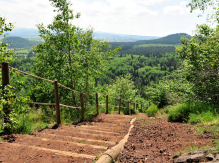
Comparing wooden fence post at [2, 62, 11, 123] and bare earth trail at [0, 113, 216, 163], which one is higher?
wooden fence post at [2, 62, 11, 123]

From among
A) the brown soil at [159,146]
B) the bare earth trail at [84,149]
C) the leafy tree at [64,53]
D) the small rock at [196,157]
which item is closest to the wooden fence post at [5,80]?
the bare earth trail at [84,149]

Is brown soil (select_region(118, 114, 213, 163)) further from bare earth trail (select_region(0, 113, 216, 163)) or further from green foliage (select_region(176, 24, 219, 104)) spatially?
green foliage (select_region(176, 24, 219, 104))

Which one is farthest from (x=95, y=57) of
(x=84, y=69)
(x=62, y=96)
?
(x=62, y=96)

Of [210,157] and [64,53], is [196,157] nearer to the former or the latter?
[210,157]

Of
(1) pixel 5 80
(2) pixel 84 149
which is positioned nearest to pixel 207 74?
(2) pixel 84 149

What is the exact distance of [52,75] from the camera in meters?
9.33

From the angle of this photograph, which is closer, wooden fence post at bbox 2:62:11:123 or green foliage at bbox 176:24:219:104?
wooden fence post at bbox 2:62:11:123

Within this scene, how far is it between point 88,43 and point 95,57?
2.20 m

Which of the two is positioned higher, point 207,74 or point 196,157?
point 207,74

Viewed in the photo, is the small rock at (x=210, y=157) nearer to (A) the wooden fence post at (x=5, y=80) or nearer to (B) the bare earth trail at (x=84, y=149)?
(B) the bare earth trail at (x=84, y=149)

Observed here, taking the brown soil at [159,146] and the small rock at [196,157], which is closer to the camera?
the small rock at [196,157]

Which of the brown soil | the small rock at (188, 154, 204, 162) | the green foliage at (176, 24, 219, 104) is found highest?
the green foliage at (176, 24, 219, 104)

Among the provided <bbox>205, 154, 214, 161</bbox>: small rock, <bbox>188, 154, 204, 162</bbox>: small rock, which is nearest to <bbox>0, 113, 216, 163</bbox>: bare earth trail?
<bbox>188, 154, 204, 162</bbox>: small rock

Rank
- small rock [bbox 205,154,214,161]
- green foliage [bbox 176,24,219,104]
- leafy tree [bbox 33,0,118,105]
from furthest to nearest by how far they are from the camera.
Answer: leafy tree [bbox 33,0,118,105] < green foliage [bbox 176,24,219,104] < small rock [bbox 205,154,214,161]
